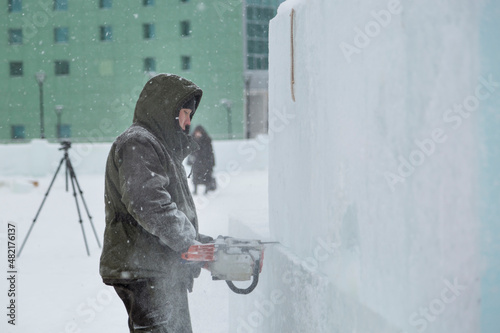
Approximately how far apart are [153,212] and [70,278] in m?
4.44

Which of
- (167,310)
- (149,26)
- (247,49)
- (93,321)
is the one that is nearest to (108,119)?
(149,26)

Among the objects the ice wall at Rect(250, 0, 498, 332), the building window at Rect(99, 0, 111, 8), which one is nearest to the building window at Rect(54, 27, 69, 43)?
the building window at Rect(99, 0, 111, 8)

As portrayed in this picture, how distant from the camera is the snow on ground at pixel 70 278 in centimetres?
468

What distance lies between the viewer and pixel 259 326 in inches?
140

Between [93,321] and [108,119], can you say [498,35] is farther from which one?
[108,119]

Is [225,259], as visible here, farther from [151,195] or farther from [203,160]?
[203,160]

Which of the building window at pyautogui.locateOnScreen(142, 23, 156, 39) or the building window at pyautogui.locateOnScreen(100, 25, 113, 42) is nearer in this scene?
the building window at pyautogui.locateOnScreen(142, 23, 156, 39)

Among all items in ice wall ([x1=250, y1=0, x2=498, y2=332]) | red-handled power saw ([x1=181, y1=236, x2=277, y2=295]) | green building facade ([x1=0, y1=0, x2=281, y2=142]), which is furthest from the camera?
green building facade ([x1=0, y1=0, x2=281, y2=142])

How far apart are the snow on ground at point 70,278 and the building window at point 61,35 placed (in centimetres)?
2560

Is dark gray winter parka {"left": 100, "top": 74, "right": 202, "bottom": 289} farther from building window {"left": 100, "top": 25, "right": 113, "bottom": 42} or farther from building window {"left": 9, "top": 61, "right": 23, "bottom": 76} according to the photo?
building window {"left": 9, "top": 61, "right": 23, "bottom": 76}

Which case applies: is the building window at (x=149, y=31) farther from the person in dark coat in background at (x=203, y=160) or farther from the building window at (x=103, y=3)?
the person in dark coat in background at (x=203, y=160)

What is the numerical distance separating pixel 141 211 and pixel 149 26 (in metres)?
35.9

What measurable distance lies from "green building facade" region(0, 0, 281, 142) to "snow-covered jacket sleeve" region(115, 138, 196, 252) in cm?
3272

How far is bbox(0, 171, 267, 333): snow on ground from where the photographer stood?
15.4 ft
